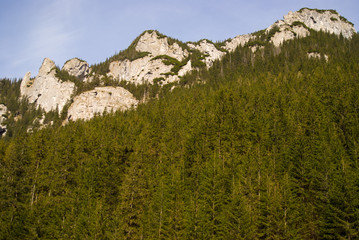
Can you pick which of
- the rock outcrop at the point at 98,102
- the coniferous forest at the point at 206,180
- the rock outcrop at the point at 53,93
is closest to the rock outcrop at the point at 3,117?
the rock outcrop at the point at 53,93

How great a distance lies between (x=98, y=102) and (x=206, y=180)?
121691mm

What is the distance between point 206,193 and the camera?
3591 cm

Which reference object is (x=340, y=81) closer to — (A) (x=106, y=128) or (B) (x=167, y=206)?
(B) (x=167, y=206)

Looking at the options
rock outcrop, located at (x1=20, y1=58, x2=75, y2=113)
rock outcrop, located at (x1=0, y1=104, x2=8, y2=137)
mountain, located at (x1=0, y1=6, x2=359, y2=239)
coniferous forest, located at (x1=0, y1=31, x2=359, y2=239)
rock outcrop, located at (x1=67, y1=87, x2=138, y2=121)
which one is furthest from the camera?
rock outcrop, located at (x1=20, y1=58, x2=75, y2=113)

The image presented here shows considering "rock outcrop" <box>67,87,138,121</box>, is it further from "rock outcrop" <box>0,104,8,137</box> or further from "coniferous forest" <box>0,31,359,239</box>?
"coniferous forest" <box>0,31,359,239</box>

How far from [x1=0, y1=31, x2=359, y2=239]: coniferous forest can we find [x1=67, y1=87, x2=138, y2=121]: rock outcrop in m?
87.8

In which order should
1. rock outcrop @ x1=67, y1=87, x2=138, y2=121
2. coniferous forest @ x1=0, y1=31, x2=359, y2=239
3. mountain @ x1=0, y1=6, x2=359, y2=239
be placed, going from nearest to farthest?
coniferous forest @ x1=0, y1=31, x2=359, y2=239, mountain @ x1=0, y1=6, x2=359, y2=239, rock outcrop @ x1=67, y1=87, x2=138, y2=121

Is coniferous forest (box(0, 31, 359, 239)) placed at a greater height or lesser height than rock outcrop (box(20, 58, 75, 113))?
lesser

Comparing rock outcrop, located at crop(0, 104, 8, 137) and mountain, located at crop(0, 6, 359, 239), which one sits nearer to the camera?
mountain, located at crop(0, 6, 359, 239)

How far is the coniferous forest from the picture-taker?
29.8 m

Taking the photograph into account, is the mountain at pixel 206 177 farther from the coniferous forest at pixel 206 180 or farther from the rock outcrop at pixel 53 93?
the rock outcrop at pixel 53 93

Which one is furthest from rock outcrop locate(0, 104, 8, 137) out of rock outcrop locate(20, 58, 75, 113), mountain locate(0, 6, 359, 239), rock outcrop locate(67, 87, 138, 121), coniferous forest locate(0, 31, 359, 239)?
coniferous forest locate(0, 31, 359, 239)

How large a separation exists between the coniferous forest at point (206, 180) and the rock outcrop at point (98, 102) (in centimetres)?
8784

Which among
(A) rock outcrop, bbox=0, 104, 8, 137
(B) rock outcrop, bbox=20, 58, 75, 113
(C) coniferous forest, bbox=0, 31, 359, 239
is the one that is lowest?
(C) coniferous forest, bbox=0, 31, 359, 239
